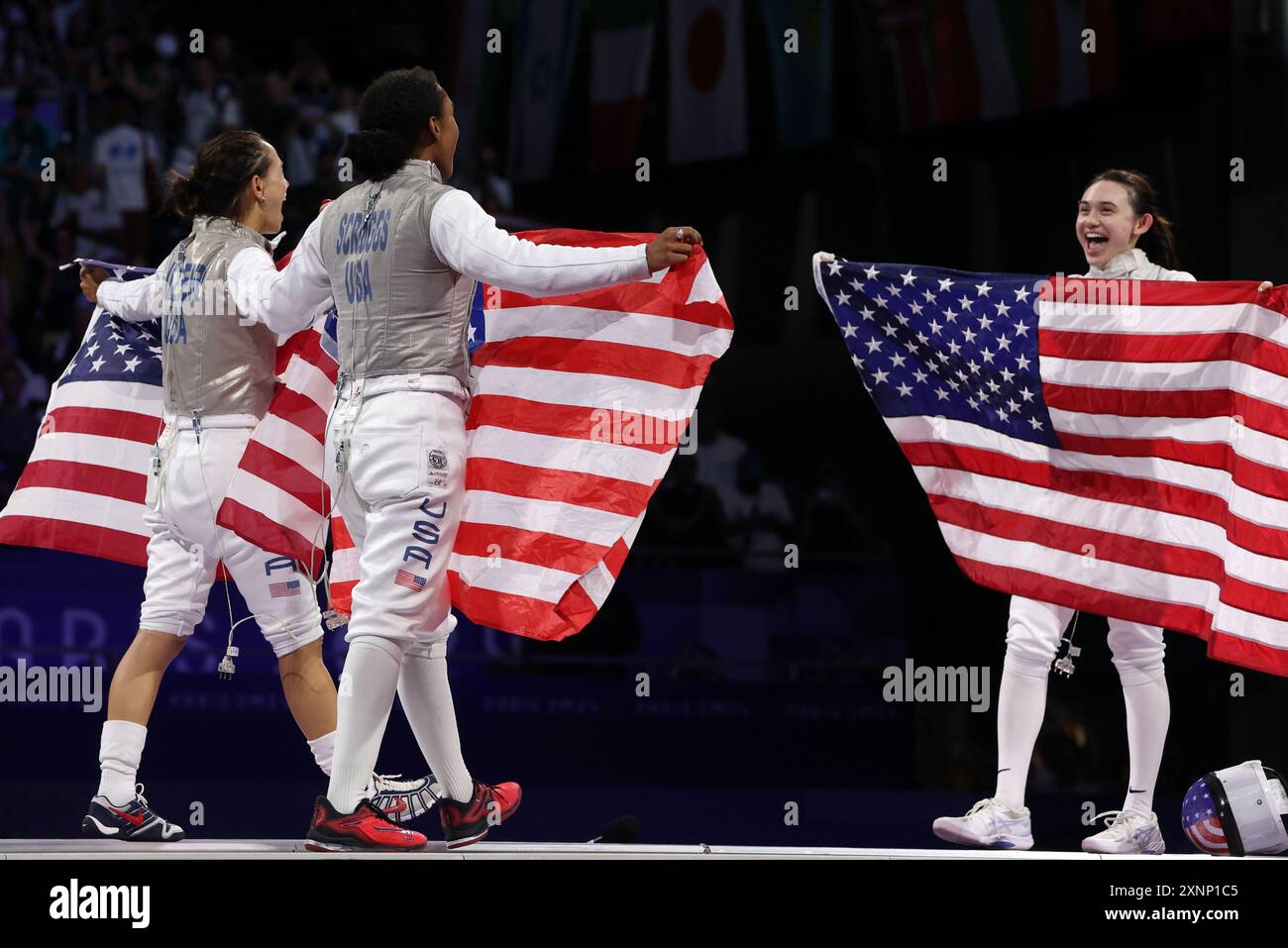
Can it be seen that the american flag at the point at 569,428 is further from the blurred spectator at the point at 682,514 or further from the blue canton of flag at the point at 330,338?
the blurred spectator at the point at 682,514

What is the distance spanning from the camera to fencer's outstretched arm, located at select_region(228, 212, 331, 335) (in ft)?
12.5

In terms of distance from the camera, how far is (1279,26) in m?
7.18

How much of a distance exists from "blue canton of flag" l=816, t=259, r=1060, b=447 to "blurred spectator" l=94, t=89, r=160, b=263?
512 centimetres

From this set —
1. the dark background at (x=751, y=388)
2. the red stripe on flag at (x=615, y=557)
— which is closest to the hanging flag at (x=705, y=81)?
the dark background at (x=751, y=388)

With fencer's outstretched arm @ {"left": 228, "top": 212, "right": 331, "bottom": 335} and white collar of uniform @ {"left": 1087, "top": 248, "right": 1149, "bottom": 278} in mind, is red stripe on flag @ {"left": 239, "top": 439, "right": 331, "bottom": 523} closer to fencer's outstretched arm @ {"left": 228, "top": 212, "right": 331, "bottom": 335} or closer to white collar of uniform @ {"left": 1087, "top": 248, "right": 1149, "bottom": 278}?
fencer's outstretched arm @ {"left": 228, "top": 212, "right": 331, "bottom": 335}

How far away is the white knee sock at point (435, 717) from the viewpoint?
12.4ft

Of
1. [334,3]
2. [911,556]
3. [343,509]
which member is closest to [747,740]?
[911,556]

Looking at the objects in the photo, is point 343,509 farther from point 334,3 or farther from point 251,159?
point 334,3

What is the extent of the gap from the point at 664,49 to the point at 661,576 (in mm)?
3697

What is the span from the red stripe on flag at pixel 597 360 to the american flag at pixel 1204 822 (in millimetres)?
1814

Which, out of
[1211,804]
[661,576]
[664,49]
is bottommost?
[1211,804]

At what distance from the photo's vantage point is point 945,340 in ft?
14.5

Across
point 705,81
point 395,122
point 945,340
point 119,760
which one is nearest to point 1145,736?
point 945,340

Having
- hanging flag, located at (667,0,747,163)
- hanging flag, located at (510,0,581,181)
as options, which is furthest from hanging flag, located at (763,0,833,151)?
hanging flag, located at (510,0,581,181)
